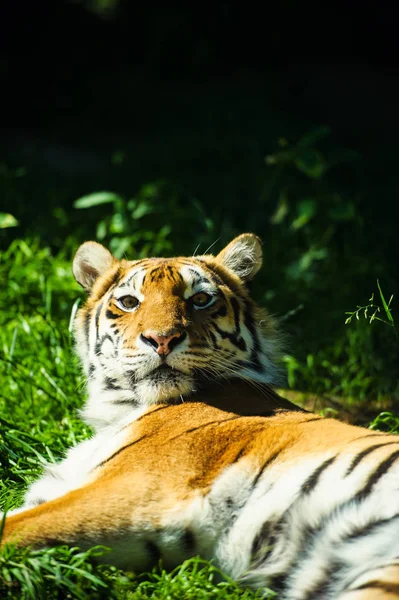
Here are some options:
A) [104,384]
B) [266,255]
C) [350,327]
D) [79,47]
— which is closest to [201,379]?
[104,384]

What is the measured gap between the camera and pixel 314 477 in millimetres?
2613

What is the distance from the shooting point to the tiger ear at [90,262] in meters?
3.69

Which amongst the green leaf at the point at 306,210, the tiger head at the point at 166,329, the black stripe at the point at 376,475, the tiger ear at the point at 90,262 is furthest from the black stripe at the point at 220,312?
the green leaf at the point at 306,210

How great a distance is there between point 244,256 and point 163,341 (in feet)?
2.54

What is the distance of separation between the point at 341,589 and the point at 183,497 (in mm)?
561

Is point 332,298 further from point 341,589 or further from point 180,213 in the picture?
point 341,589

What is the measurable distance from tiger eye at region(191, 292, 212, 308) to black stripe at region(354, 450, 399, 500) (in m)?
1.03

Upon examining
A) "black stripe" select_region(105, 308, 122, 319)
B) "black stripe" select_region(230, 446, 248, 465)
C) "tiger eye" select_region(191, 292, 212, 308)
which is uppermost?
"tiger eye" select_region(191, 292, 212, 308)

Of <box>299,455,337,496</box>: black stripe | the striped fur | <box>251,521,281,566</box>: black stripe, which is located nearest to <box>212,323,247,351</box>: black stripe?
the striped fur

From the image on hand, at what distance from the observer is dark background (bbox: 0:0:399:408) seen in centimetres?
711

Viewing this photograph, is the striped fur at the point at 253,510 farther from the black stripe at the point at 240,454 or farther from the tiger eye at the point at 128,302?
the tiger eye at the point at 128,302

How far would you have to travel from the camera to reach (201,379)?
10.5 feet

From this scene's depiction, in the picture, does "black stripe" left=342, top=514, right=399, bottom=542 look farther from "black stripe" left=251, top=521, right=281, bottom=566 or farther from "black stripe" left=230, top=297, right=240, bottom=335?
"black stripe" left=230, top=297, right=240, bottom=335

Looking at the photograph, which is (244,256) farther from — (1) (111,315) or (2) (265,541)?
(2) (265,541)
